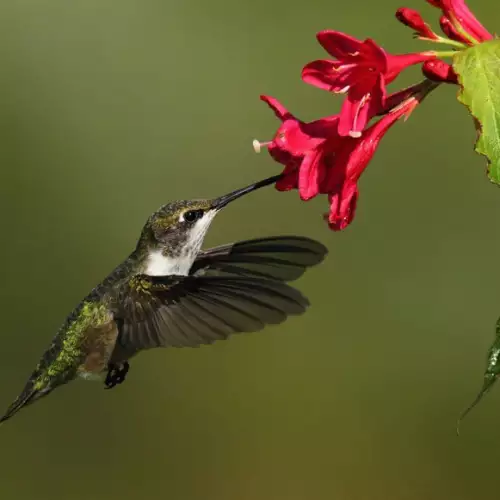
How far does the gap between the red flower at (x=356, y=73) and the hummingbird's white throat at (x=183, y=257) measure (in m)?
0.77

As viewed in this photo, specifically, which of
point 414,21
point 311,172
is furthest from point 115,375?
point 414,21

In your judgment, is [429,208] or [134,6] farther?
[134,6]

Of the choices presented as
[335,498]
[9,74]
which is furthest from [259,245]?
[9,74]

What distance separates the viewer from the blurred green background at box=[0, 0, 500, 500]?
4805mm

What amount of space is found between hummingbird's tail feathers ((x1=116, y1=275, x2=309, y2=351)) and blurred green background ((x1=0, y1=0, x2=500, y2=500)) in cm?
249

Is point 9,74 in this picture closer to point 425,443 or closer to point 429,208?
point 429,208

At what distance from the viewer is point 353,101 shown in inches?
62.9

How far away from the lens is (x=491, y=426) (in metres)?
4.67

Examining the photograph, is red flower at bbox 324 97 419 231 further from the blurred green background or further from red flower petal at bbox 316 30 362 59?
the blurred green background

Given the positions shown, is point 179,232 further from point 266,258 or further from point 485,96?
point 485,96

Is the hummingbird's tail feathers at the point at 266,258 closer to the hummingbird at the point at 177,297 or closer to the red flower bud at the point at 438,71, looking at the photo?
the hummingbird at the point at 177,297

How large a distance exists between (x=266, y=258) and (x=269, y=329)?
264cm

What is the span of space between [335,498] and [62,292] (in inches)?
69.8

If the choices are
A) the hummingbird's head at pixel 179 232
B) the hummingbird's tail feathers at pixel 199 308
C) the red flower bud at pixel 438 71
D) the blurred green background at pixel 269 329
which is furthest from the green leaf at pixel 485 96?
the blurred green background at pixel 269 329
